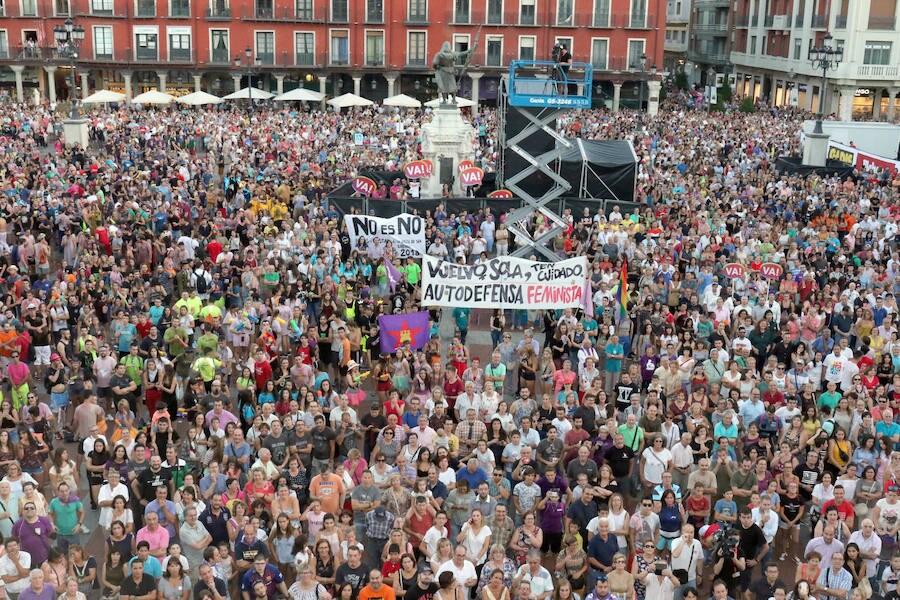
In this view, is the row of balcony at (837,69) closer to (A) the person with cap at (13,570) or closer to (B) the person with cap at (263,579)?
(B) the person with cap at (263,579)

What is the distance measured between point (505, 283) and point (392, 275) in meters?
3.54

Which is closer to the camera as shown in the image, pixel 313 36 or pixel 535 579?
pixel 535 579

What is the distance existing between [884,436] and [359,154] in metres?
25.4

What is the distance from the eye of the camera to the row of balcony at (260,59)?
193ft

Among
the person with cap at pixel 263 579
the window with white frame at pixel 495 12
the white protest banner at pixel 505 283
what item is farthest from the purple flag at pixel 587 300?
the window with white frame at pixel 495 12

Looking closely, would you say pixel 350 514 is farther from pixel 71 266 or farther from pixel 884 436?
pixel 71 266

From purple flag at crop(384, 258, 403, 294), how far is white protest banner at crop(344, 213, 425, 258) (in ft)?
6.79

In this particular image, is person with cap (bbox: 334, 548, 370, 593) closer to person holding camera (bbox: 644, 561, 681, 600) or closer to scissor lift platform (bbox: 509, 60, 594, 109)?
person holding camera (bbox: 644, 561, 681, 600)

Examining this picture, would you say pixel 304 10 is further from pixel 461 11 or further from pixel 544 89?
pixel 544 89

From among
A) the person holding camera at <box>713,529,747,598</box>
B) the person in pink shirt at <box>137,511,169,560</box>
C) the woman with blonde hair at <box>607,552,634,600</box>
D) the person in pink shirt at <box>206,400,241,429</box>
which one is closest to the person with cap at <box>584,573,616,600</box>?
the woman with blonde hair at <box>607,552,634,600</box>

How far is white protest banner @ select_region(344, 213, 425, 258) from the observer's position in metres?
21.1

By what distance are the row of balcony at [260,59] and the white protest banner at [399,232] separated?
39358 mm

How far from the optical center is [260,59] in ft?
195

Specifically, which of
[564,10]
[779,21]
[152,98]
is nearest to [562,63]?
[152,98]
